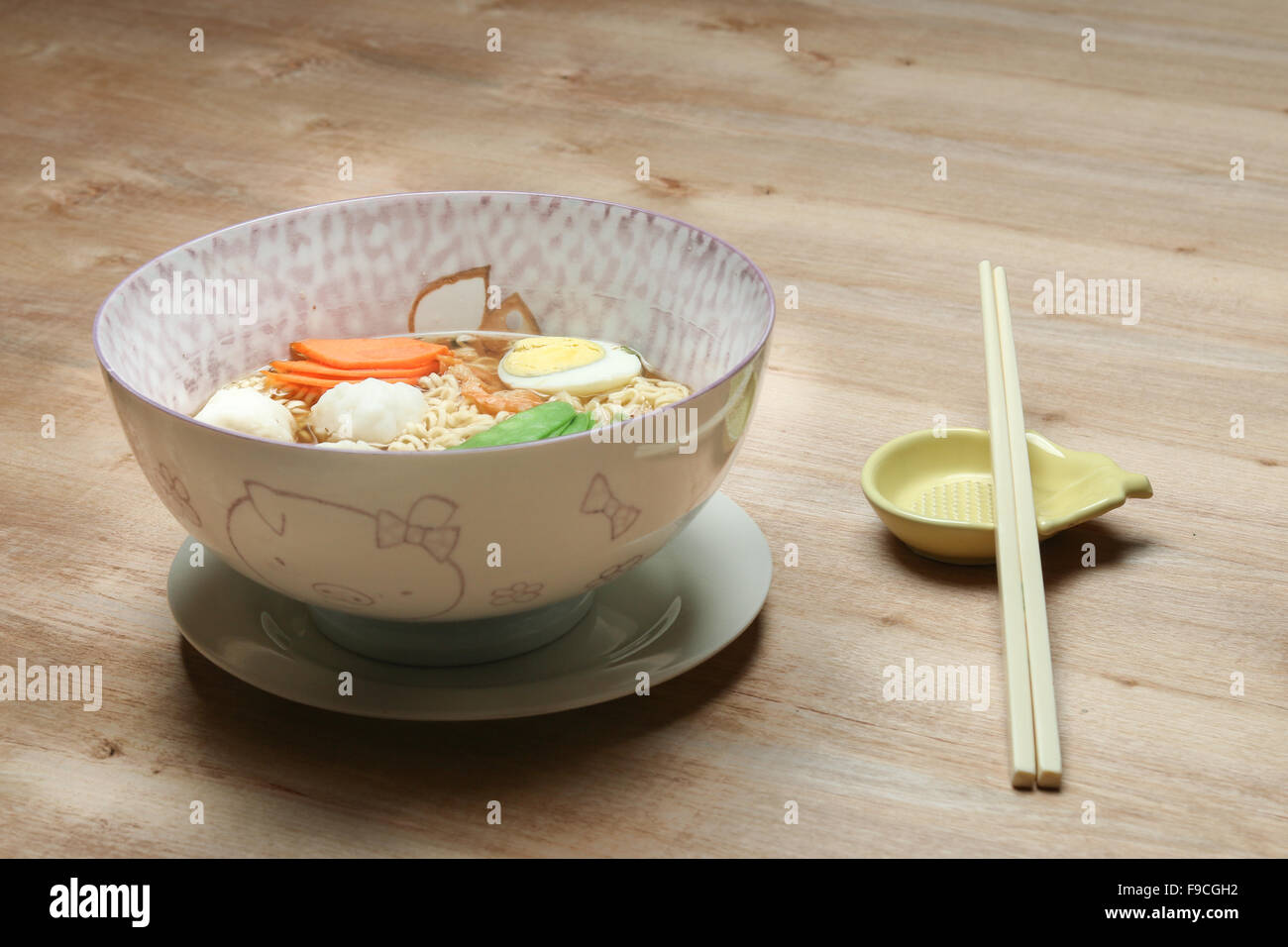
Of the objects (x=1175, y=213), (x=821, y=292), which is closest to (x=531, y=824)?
(x=821, y=292)

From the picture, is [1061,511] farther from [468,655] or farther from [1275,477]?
[468,655]

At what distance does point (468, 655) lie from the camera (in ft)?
2.30

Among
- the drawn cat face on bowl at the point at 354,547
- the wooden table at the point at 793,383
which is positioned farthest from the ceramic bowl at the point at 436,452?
the wooden table at the point at 793,383

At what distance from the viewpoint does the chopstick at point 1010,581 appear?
2.18ft

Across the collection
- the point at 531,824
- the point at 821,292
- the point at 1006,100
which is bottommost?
the point at 531,824

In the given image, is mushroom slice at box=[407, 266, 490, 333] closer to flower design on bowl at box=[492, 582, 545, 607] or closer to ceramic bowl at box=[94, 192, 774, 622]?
ceramic bowl at box=[94, 192, 774, 622]

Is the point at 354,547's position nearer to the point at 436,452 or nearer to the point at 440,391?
the point at 436,452

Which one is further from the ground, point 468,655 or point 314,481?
point 314,481

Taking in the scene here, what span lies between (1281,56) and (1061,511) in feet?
4.17

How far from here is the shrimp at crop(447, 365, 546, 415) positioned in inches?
32.7

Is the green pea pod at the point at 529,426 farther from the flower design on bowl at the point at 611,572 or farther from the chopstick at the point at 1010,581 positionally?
the chopstick at the point at 1010,581

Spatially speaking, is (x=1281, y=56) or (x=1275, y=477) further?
(x=1281, y=56)

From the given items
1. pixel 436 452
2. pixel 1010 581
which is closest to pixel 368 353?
pixel 436 452

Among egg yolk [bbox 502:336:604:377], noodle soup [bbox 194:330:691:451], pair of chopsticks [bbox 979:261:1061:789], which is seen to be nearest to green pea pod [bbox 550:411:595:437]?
noodle soup [bbox 194:330:691:451]
